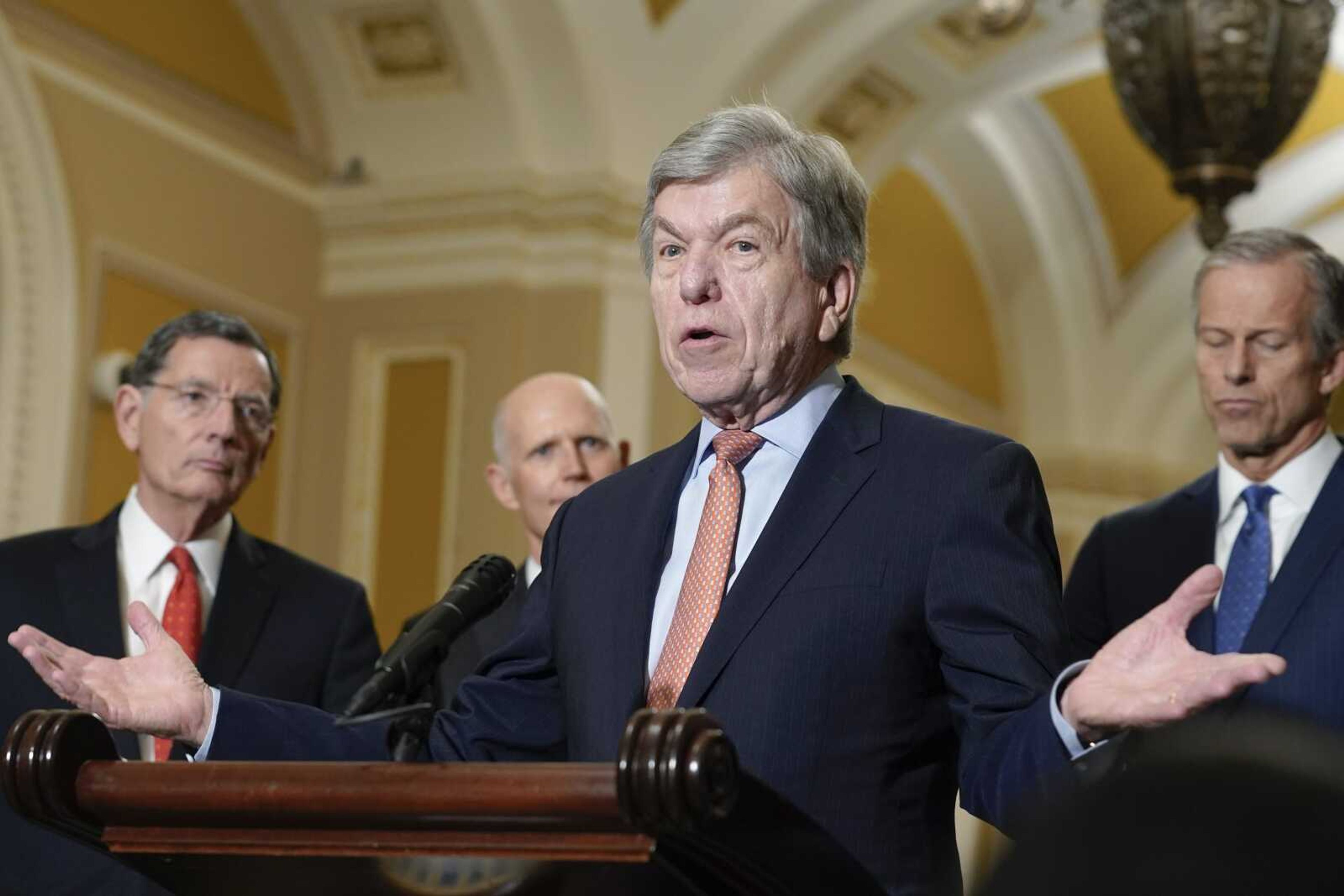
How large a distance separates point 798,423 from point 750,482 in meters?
0.09

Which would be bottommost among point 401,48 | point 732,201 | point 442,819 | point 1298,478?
point 442,819

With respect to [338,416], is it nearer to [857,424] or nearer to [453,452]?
[453,452]

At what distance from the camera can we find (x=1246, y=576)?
328 centimetres

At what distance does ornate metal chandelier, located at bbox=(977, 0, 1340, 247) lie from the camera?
4.85 metres

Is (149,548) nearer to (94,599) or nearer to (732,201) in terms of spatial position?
(94,599)

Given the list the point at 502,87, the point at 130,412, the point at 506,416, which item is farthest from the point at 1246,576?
the point at 502,87

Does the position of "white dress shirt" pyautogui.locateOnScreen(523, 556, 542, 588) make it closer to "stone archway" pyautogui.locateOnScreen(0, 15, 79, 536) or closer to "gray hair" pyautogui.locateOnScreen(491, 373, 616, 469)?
"gray hair" pyautogui.locateOnScreen(491, 373, 616, 469)

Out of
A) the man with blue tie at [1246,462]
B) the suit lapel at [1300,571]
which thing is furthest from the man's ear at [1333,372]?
the suit lapel at [1300,571]

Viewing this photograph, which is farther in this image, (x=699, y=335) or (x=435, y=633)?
(x=699, y=335)

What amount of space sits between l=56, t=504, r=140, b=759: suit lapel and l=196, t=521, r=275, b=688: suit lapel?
0.14m

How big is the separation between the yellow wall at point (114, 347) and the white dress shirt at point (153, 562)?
3.37 meters

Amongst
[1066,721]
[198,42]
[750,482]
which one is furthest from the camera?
[198,42]

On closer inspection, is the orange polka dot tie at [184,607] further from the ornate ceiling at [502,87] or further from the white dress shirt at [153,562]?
the ornate ceiling at [502,87]

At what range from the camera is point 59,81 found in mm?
6613
